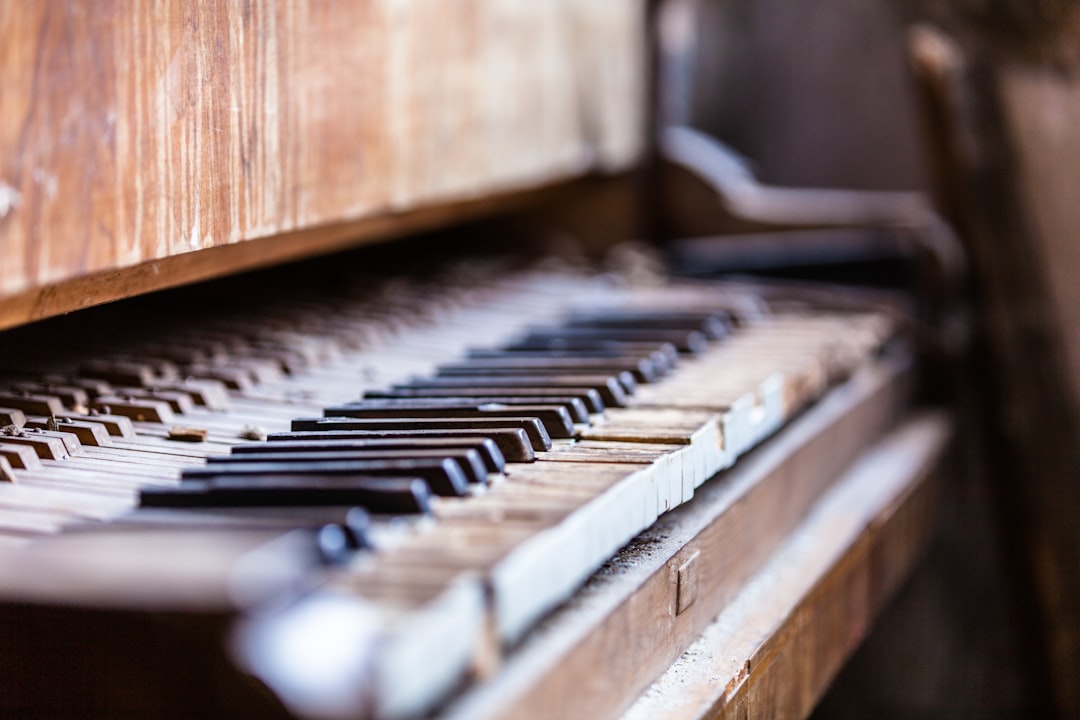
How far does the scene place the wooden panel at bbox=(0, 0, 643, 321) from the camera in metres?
1.08

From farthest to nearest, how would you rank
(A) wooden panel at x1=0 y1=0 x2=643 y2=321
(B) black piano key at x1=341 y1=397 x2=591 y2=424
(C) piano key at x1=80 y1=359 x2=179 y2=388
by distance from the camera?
1. (C) piano key at x1=80 y1=359 x2=179 y2=388
2. (B) black piano key at x1=341 y1=397 x2=591 y2=424
3. (A) wooden panel at x1=0 y1=0 x2=643 y2=321

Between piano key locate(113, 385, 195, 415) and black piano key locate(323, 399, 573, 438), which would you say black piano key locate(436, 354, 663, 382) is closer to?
black piano key locate(323, 399, 573, 438)

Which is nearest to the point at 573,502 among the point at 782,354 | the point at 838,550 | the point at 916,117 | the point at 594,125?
the point at 838,550

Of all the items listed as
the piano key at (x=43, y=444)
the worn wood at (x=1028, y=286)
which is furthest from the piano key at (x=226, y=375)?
the worn wood at (x=1028, y=286)

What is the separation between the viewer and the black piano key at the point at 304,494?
1.01 meters

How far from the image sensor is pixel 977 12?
108 inches

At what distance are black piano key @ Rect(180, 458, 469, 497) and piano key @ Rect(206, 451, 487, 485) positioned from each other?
0.02 m

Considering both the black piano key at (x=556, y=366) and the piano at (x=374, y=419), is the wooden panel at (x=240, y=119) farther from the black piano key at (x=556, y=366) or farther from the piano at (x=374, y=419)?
the black piano key at (x=556, y=366)

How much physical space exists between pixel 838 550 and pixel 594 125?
140 cm

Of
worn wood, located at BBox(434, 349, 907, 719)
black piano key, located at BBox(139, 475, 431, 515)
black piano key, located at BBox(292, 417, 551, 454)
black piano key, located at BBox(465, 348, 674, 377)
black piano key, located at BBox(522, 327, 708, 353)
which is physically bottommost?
worn wood, located at BBox(434, 349, 907, 719)

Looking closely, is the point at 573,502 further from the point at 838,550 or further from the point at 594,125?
the point at 594,125

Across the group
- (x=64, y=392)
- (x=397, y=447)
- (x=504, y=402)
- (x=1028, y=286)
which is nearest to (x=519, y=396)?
(x=504, y=402)

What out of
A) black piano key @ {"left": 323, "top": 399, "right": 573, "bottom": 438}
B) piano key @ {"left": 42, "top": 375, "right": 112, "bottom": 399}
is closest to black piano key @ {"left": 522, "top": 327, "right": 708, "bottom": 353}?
black piano key @ {"left": 323, "top": 399, "right": 573, "bottom": 438}

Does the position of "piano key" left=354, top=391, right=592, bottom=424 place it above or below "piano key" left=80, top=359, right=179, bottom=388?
below
